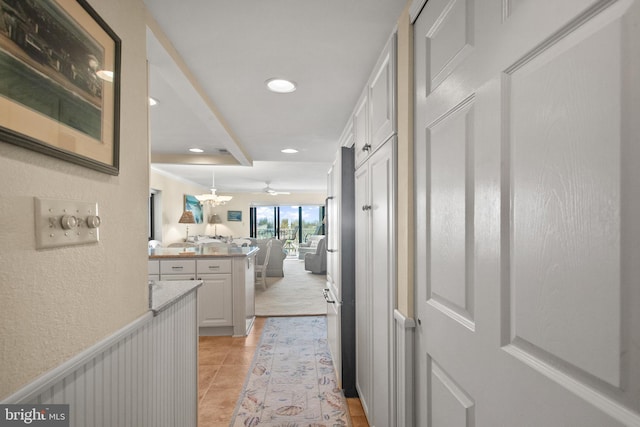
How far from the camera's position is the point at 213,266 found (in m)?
3.64

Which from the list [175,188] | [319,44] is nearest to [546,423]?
[319,44]

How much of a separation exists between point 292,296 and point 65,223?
16.2 ft

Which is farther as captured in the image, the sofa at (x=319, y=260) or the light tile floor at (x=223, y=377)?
the sofa at (x=319, y=260)

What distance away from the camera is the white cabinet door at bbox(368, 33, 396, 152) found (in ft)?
4.55

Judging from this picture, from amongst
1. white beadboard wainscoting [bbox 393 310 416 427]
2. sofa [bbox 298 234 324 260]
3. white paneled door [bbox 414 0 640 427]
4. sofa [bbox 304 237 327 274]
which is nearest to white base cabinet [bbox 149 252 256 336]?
white beadboard wainscoting [bbox 393 310 416 427]

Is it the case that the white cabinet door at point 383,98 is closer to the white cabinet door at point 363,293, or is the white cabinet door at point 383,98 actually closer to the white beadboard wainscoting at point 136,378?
the white cabinet door at point 363,293

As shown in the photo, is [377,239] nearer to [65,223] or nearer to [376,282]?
[376,282]

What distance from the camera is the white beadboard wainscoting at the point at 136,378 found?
32.1 inches

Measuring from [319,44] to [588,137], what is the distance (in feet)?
4.20

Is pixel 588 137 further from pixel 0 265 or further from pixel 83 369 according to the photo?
pixel 83 369

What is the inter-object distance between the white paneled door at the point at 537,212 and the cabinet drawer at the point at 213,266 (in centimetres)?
298

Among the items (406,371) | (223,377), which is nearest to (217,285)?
(223,377)

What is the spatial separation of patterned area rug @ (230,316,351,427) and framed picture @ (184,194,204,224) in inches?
203

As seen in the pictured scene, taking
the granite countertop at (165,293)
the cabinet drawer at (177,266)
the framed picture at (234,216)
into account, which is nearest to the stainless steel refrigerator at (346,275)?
the granite countertop at (165,293)
